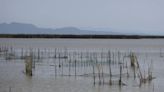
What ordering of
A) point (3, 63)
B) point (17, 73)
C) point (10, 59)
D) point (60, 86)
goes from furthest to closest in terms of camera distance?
point (10, 59), point (3, 63), point (17, 73), point (60, 86)

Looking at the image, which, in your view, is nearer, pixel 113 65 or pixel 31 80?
pixel 31 80

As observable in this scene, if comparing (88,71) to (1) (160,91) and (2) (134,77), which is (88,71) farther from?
(1) (160,91)

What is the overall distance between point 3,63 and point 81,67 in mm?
6749

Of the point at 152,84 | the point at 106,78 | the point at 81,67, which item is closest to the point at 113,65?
the point at 81,67

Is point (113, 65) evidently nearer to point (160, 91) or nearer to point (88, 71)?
point (88, 71)

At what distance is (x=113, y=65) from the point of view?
29.3 meters

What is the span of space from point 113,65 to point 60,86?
999 cm

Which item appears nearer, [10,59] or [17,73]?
[17,73]

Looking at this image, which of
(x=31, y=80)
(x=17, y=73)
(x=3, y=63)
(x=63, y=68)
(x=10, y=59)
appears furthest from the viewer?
(x=10, y=59)

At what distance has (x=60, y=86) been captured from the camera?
1983cm

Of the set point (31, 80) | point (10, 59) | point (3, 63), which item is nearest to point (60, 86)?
point (31, 80)

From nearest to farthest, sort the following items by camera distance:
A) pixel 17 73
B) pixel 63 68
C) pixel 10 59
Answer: pixel 17 73, pixel 63 68, pixel 10 59

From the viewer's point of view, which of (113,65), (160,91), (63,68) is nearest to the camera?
(160,91)

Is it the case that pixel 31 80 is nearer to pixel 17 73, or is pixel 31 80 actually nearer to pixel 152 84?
pixel 17 73
